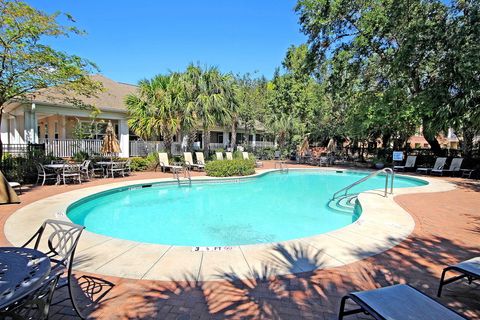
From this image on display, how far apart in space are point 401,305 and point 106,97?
69.2 ft

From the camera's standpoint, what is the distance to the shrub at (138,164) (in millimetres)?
16250

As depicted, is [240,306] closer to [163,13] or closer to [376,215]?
[376,215]

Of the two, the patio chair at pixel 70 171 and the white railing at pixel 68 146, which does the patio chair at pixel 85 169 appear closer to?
the patio chair at pixel 70 171

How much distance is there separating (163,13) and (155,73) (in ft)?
12.9

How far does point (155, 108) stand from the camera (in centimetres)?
1645

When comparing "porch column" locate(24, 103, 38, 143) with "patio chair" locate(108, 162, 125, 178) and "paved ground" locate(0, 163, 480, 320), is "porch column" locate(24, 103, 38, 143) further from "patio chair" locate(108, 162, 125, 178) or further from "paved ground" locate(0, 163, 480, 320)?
"paved ground" locate(0, 163, 480, 320)

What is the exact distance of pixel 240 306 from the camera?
3066 mm

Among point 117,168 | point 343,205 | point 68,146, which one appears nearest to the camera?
point 343,205

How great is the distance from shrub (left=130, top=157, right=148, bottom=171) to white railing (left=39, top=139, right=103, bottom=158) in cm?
269

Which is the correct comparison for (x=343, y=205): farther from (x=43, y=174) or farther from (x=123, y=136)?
(x=123, y=136)

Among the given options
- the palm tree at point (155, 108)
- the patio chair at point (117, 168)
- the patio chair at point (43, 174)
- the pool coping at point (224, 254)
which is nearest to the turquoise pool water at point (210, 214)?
the pool coping at point (224, 254)

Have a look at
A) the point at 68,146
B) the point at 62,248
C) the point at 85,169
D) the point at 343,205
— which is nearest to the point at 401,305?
the point at 62,248

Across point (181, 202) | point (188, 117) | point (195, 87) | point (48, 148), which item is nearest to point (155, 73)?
point (195, 87)

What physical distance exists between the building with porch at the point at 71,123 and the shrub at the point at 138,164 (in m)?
2.84
